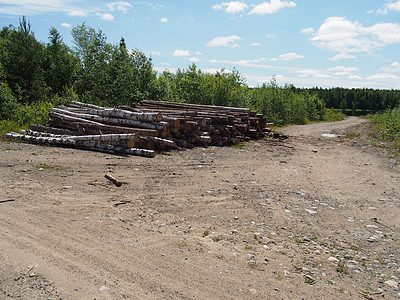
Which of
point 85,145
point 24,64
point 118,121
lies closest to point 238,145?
point 118,121

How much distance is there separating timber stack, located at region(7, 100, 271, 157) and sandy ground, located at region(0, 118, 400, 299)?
102cm

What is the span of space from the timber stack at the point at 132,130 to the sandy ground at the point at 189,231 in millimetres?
1023

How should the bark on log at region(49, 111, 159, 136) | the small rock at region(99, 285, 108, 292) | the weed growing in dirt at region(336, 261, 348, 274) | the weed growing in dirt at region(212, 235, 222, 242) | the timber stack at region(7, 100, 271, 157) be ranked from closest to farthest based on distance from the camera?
the small rock at region(99, 285, 108, 292), the weed growing in dirt at region(336, 261, 348, 274), the weed growing in dirt at region(212, 235, 222, 242), the timber stack at region(7, 100, 271, 157), the bark on log at region(49, 111, 159, 136)

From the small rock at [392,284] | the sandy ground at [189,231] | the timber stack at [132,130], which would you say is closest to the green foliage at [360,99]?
the timber stack at [132,130]

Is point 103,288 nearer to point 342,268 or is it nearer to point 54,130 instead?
point 342,268

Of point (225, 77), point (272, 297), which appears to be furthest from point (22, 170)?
point (225, 77)

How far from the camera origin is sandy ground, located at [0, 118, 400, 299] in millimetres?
3111

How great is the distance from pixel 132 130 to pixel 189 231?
561 cm

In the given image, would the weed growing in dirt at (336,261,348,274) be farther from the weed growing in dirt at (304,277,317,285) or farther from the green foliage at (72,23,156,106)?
the green foliage at (72,23,156,106)

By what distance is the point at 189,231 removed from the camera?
4.35 meters

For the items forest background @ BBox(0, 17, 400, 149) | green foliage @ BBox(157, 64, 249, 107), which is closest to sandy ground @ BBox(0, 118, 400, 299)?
forest background @ BBox(0, 17, 400, 149)

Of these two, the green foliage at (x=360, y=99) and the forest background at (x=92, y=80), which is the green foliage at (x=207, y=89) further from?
the green foliage at (x=360, y=99)

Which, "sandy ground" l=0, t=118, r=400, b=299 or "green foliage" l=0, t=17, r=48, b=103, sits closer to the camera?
"sandy ground" l=0, t=118, r=400, b=299

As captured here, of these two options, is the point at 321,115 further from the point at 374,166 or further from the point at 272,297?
the point at 272,297
